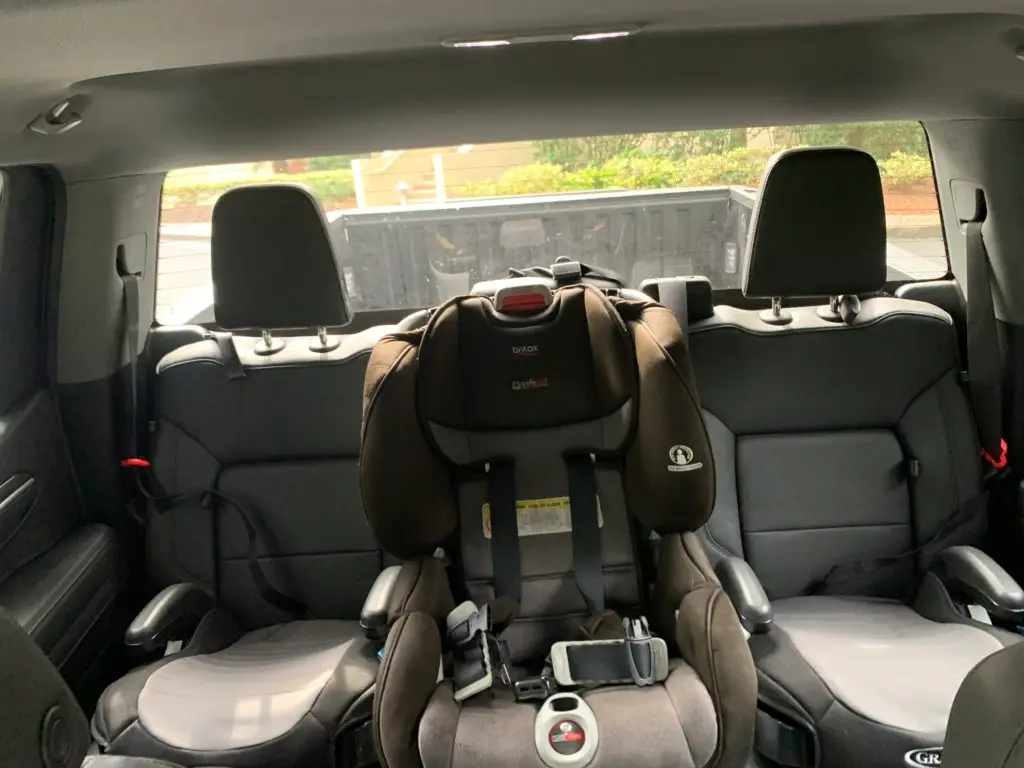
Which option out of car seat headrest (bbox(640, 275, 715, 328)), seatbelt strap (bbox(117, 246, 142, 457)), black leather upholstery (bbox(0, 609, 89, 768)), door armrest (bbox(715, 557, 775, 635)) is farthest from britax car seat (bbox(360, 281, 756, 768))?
seatbelt strap (bbox(117, 246, 142, 457))

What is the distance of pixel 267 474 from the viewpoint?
101 inches

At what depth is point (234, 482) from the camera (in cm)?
255

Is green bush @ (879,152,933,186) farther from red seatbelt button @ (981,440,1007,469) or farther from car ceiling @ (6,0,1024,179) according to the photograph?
red seatbelt button @ (981,440,1007,469)

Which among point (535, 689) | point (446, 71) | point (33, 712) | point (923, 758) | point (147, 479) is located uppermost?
point (446, 71)

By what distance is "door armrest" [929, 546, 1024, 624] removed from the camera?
212cm

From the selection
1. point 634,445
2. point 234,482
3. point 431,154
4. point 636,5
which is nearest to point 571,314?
point 634,445

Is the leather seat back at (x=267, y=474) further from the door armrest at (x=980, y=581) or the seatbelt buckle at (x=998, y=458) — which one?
the seatbelt buckle at (x=998, y=458)

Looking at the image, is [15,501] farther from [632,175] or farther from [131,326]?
[632,175]

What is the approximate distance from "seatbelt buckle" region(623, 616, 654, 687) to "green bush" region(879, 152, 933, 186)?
6.16 ft

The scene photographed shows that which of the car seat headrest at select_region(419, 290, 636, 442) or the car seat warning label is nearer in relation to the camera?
the car seat headrest at select_region(419, 290, 636, 442)

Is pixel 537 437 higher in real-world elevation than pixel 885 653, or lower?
higher

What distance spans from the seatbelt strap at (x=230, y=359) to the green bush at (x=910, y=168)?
7.45 ft

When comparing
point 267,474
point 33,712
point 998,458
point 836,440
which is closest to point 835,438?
point 836,440

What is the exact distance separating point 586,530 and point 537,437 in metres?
0.27
